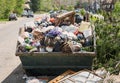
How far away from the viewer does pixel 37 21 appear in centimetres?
823

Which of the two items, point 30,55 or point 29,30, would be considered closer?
point 30,55

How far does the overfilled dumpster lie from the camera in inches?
240

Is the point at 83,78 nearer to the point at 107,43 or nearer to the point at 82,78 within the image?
the point at 82,78

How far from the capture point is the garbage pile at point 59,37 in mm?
6176

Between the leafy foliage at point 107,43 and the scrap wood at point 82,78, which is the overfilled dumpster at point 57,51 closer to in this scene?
the scrap wood at point 82,78

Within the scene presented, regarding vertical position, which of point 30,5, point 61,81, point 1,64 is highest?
point 61,81

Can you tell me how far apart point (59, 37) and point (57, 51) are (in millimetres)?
322

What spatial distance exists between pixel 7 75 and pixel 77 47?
2.46 meters

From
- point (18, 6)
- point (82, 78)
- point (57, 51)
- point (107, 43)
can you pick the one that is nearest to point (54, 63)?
point (57, 51)

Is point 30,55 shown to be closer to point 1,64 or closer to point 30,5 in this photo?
point 1,64

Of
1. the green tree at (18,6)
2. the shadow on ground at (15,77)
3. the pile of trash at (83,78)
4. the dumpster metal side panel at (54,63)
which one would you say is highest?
the dumpster metal side panel at (54,63)

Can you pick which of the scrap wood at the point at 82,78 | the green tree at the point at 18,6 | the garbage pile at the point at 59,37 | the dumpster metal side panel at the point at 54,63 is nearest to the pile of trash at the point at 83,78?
the scrap wood at the point at 82,78

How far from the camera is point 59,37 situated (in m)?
6.32

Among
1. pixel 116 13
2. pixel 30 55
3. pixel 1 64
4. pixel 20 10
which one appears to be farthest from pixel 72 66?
pixel 20 10
